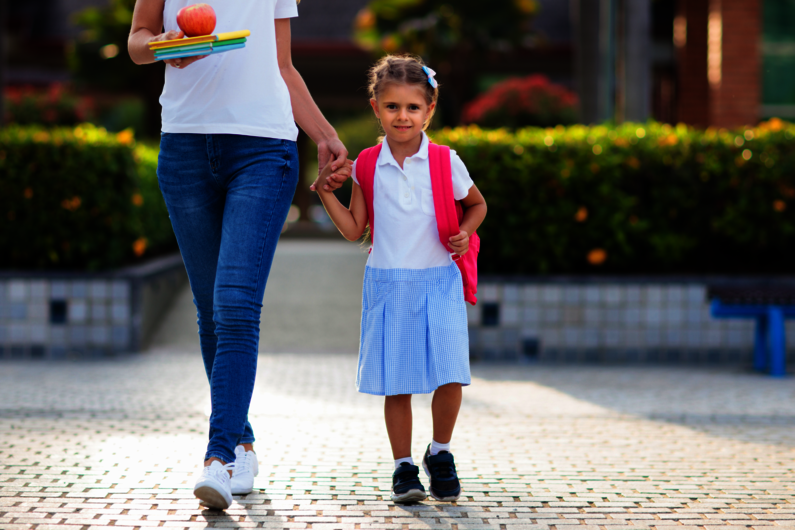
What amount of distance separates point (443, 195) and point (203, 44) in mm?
871

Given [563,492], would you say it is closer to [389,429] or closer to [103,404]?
[389,429]

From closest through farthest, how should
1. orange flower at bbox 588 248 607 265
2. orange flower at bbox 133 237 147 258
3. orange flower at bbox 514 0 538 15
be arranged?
orange flower at bbox 588 248 607 265 → orange flower at bbox 133 237 147 258 → orange flower at bbox 514 0 538 15

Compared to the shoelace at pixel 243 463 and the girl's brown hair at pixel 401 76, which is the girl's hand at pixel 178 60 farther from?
the shoelace at pixel 243 463

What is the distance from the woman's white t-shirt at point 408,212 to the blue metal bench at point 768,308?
3045 millimetres

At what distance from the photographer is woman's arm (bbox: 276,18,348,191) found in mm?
2658

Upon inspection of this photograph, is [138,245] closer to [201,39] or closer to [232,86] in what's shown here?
[232,86]

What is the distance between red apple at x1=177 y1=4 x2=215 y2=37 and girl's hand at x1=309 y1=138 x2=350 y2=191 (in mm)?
487

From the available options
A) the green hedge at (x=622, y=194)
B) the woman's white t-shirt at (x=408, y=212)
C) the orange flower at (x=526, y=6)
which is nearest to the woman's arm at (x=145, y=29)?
the woman's white t-shirt at (x=408, y=212)

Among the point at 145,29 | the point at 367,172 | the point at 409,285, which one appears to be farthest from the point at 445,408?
the point at 145,29

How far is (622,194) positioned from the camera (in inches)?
226

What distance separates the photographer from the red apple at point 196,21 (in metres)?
2.34

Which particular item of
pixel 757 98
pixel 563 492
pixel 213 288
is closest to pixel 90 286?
pixel 213 288

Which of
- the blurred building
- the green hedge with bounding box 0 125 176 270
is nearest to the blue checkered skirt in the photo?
the green hedge with bounding box 0 125 176 270

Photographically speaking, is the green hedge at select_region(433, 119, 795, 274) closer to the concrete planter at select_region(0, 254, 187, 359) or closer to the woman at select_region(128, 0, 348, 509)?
the concrete planter at select_region(0, 254, 187, 359)
